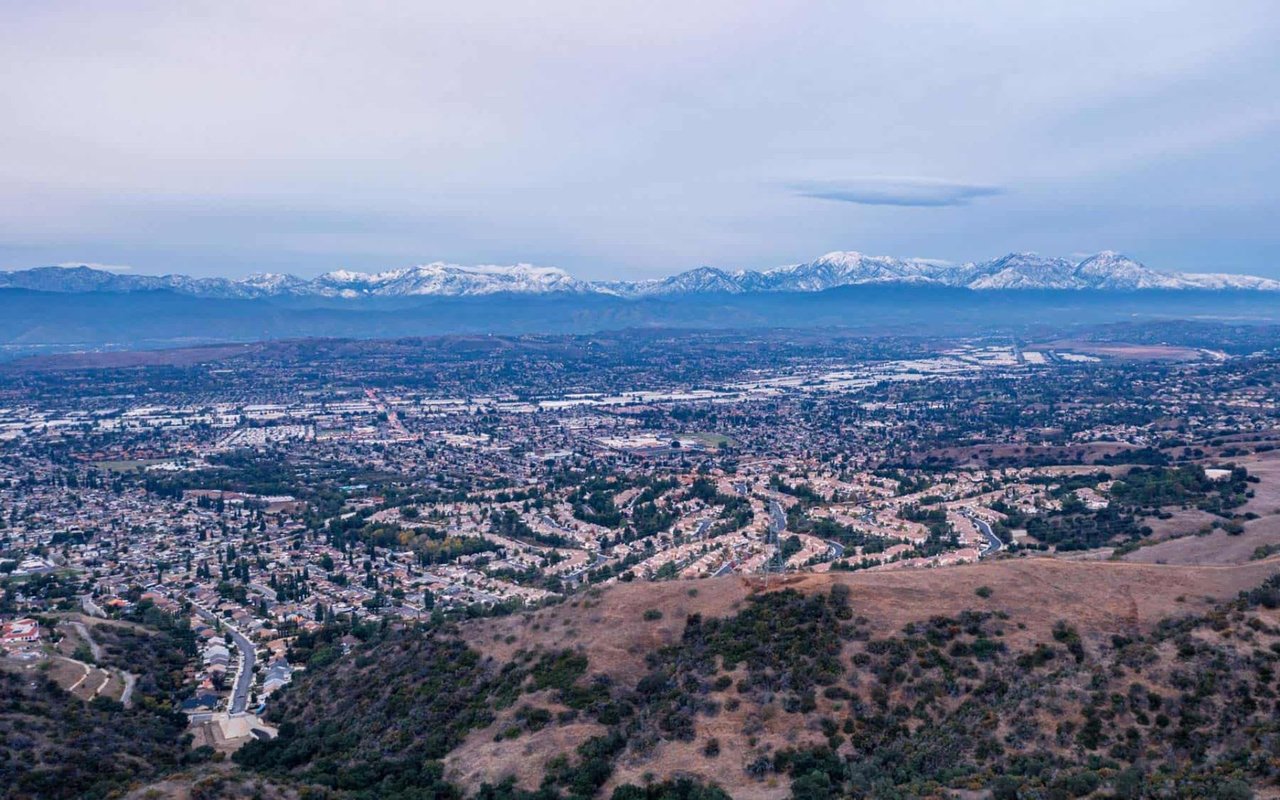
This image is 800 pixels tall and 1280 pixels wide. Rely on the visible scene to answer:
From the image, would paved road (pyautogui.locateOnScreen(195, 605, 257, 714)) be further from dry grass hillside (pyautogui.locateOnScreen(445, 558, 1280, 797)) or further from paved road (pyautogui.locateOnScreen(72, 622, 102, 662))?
dry grass hillside (pyautogui.locateOnScreen(445, 558, 1280, 797))

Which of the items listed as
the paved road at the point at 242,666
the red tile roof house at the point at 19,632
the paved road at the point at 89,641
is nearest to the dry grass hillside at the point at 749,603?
the paved road at the point at 242,666

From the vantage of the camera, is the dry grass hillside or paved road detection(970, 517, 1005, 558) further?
paved road detection(970, 517, 1005, 558)

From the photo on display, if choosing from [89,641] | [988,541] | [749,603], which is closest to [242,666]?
[89,641]

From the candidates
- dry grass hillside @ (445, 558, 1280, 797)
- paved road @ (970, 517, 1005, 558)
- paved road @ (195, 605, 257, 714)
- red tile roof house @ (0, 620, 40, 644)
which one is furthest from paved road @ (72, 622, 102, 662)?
paved road @ (970, 517, 1005, 558)

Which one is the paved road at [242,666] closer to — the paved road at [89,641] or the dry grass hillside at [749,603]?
the paved road at [89,641]

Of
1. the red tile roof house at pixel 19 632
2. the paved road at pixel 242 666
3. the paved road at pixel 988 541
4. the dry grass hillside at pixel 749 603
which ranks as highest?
the dry grass hillside at pixel 749 603

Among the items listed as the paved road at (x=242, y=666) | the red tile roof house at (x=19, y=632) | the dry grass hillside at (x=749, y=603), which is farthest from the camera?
the red tile roof house at (x=19, y=632)

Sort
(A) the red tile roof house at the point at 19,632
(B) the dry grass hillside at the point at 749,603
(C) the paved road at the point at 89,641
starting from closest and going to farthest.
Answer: (B) the dry grass hillside at the point at 749,603 < (C) the paved road at the point at 89,641 < (A) the red tile roof house at the point at 19,632
